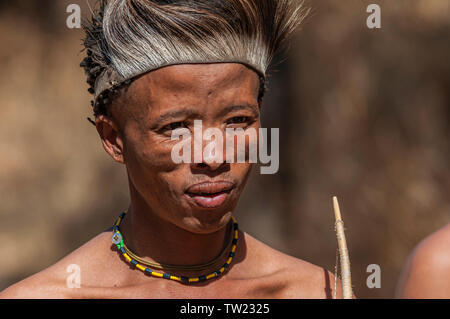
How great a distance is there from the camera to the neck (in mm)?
3516

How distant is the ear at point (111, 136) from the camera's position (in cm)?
349

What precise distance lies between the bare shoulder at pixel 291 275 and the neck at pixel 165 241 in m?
0.31

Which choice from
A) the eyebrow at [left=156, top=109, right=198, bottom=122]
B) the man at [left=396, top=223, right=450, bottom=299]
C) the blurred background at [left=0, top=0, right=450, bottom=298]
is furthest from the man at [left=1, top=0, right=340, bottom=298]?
the blurred background at [left=0, top=0, right=450, bottom=298]

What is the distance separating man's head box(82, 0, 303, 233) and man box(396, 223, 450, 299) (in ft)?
2.81

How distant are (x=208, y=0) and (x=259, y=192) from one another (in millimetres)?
4677

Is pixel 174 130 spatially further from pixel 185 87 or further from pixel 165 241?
pixel 165 241

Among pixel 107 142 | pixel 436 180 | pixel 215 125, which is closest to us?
pixel 215 125

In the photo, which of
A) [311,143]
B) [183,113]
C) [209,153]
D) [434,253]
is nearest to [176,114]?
[183,113]

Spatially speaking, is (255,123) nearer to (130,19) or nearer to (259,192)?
(130,19)

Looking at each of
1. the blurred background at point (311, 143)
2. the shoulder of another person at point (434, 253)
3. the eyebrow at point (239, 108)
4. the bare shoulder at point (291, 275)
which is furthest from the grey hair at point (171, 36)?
the blurred background at point (311, 143)

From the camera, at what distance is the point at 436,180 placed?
6.09 meters

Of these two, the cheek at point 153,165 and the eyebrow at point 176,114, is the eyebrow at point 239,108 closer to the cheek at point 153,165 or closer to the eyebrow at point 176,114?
the eyebrow at point 176,114

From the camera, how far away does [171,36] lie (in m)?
3.31

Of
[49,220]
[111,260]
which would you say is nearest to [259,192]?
[49,220]
